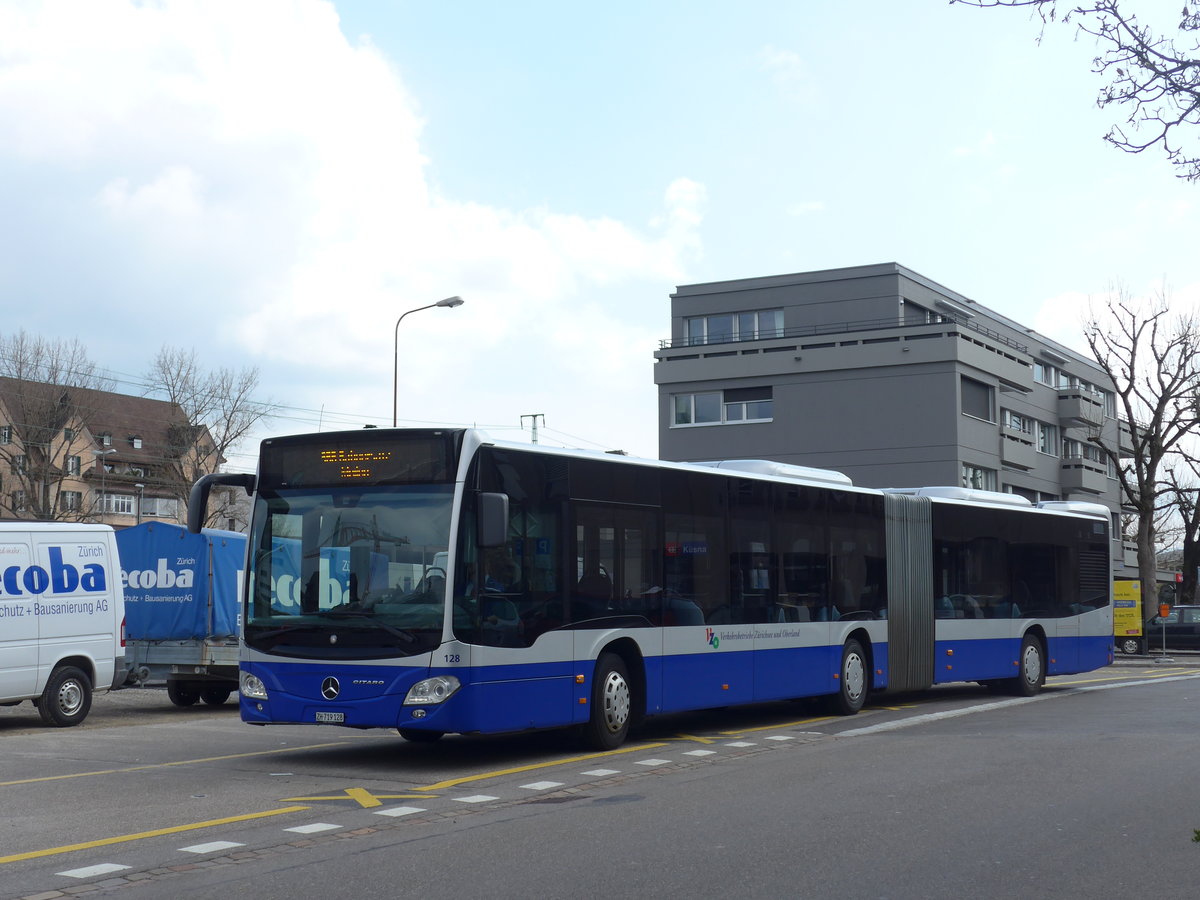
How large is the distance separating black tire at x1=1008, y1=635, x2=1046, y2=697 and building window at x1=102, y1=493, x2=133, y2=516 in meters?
75.6

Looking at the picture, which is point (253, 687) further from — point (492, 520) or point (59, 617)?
point (59, 617)

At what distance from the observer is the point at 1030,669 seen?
71.5 ft

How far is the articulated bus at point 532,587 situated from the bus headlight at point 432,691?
0.6 inches

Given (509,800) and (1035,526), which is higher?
(1035,526)

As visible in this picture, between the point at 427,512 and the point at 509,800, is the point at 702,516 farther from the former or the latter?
the point at 509,800

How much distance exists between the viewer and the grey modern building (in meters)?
55.8

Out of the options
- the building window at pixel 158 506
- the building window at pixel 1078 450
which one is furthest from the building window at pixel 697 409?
the building window at pixel 158 506

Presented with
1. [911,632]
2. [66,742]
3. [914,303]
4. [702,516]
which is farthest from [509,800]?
[914,303]

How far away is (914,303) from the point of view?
6109 centimetres

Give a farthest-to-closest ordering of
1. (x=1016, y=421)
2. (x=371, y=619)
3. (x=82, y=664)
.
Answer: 1. (x=1016, y=421)
2. (x=82, y=664)
3. (x=371, y=619)

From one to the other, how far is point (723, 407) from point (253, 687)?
156 ft

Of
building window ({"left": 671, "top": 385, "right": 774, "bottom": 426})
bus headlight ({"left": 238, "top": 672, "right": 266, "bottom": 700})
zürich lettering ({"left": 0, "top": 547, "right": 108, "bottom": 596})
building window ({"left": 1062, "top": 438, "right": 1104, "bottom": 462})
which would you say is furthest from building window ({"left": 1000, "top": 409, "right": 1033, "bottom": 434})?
bus headlight ({"left": 238, "top": 672, "right": 266, "bottom": 700})

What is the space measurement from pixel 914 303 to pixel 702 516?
48141mm

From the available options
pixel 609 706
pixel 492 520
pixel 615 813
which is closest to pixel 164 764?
pixel 492 520
